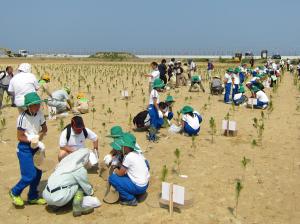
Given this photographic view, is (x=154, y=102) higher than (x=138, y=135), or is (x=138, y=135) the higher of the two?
(x=154, y=102)

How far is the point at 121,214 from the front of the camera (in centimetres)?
468

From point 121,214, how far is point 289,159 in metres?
3.42

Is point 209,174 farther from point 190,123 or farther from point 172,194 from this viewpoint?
point 190,123

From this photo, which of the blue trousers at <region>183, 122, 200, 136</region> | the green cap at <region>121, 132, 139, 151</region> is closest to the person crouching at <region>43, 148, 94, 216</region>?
the green cap at <region>121, 132, 139, 151</region>

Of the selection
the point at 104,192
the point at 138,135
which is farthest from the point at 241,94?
the point at 104,192

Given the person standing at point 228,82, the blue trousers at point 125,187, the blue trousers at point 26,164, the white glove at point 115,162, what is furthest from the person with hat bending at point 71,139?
the person standing at point 228,82

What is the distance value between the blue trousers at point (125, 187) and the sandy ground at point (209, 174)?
0.47 feet

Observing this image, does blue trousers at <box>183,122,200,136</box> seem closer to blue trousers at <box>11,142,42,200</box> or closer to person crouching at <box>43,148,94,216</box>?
person crouching at <box>43,148,94,216</box>

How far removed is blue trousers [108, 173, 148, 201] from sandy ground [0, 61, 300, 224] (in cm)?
14

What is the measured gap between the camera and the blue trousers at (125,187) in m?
4.80

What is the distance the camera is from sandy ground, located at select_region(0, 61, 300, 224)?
4.65 meters

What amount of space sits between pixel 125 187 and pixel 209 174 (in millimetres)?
1694

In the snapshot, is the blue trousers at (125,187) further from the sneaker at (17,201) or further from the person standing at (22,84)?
the person standing at (22,84)

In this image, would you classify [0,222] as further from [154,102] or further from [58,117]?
[58,117]
